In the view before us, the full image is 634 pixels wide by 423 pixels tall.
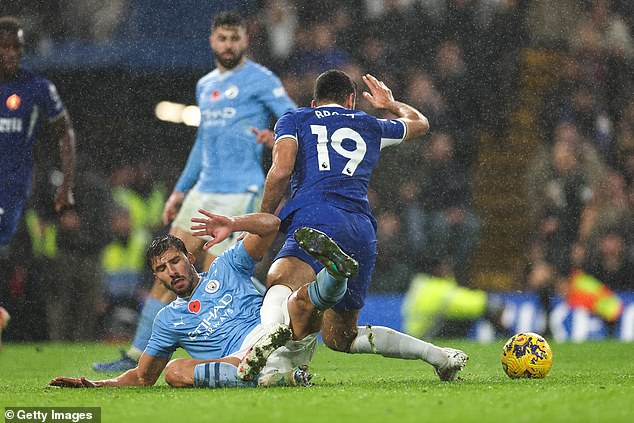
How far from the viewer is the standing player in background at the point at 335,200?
6.01 m

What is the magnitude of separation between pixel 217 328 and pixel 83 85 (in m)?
6.82

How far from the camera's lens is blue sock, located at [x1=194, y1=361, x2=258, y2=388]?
19.0 ft

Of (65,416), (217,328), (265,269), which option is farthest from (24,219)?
(65,416)

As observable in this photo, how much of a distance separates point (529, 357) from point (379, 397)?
4.14ft

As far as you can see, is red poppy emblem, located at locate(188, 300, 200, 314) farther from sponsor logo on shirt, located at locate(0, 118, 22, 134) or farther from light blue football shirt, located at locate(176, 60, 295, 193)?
sponsor logo on shirt, located at locate(0, 118, 22, 134)

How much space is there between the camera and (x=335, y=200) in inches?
240

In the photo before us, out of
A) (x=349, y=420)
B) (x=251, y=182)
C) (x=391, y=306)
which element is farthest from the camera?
(x=391, y=306)

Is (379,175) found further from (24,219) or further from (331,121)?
(331,121)

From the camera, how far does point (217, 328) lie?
6.07 metres

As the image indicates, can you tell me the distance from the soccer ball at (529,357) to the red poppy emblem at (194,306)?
1.65 meters

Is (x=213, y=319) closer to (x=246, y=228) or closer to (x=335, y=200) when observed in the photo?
(x=246, y=228)

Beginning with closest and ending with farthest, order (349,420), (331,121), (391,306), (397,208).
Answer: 1. (349,420)
2. (331,121)
3. (391,306)
4. (397,208)

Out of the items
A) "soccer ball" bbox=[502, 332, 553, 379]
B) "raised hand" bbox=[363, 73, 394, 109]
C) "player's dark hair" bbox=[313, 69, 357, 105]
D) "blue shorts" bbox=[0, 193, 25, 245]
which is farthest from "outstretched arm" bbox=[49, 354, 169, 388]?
"blue shorts" bbox=[0, 193, 25, 245]

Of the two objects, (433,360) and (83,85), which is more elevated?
(83,85)
